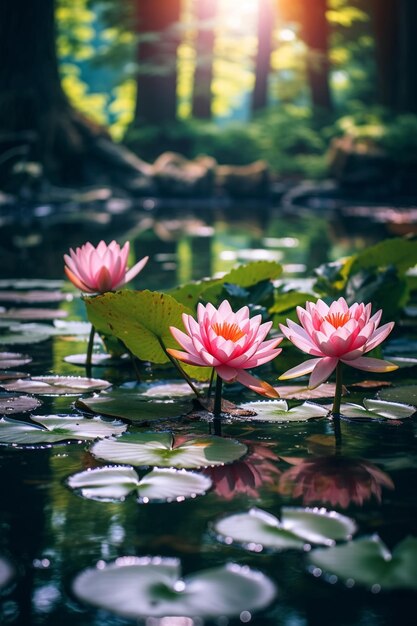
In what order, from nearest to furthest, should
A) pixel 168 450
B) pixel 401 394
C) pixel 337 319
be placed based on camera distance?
pixel 168 450 → pixel 337 319 → pixel 401 394

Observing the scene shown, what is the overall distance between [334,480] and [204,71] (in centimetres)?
2003

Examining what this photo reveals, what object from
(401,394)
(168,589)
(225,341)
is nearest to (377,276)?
(401,394)

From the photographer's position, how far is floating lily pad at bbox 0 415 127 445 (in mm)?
2182

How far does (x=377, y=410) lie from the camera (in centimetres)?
250

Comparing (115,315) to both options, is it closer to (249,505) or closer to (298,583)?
(249,505)

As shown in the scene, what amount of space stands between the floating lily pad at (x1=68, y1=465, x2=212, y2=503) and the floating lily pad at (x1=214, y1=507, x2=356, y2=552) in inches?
7.0

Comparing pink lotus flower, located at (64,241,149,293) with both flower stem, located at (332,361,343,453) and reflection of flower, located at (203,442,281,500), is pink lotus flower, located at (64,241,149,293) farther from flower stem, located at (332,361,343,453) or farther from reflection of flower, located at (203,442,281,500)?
reflection of flower, located at (203,442,281,500)

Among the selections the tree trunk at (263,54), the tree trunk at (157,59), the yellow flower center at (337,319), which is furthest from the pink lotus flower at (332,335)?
the tree trunk at (263,54)

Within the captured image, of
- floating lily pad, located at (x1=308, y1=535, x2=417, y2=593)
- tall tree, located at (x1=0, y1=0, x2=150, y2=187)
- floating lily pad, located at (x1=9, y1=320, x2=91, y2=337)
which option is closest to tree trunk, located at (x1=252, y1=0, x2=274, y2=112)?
tall tree, located at (x1=0, y1=0, x2=150, y2=187)

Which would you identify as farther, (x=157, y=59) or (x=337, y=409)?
(x=157, y=59)

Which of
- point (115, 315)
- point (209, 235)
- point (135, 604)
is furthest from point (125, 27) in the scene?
point (135, 604)

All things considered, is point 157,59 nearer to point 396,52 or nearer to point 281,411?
point 396,52

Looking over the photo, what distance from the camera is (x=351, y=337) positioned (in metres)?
2.20

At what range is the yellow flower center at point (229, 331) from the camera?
220 centimetres
